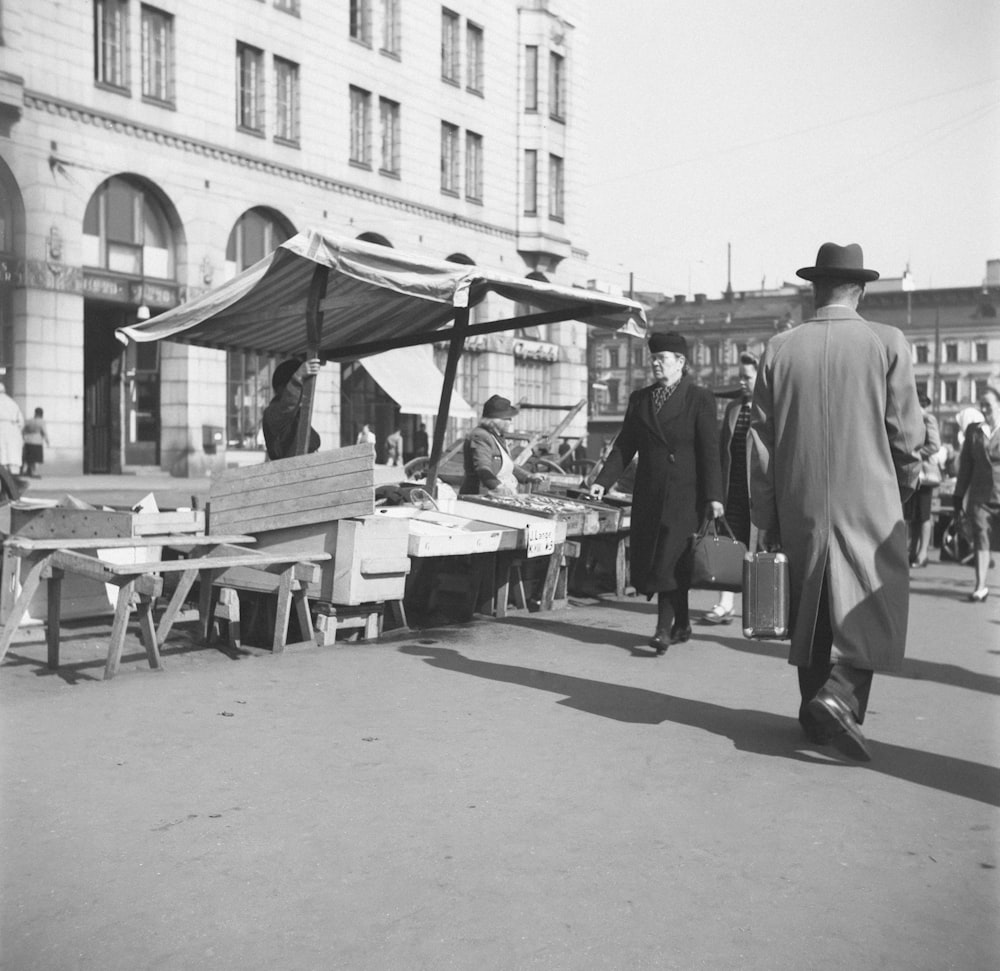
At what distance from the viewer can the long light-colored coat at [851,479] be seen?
518cm

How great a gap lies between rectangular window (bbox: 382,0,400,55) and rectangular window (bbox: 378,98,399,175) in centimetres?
154

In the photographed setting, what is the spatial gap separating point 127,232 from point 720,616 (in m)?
22.4

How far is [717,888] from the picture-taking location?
144 inches

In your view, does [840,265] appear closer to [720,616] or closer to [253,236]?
[720,616]

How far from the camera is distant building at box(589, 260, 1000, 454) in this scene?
285 feet

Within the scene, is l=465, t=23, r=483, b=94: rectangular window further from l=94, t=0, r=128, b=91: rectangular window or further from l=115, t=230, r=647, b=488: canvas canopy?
l=115, t=230, r=647, b=488: canvas canopy

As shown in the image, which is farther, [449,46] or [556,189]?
[556,189]

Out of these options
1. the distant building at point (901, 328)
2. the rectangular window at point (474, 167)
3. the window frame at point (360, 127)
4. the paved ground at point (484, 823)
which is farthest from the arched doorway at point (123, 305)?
the distant building at point (901, 328)

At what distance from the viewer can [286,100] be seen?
32.4 m

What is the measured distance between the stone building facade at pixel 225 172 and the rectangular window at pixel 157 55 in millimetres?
46

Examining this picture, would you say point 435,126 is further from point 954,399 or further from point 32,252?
point 954,399

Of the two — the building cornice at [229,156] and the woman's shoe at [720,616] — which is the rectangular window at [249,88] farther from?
the woman's shoe at [720,616]

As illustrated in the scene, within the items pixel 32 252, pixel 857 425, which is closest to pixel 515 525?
pixel 857 425

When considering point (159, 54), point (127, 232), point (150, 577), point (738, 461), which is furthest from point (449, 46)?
point (150, 577)
